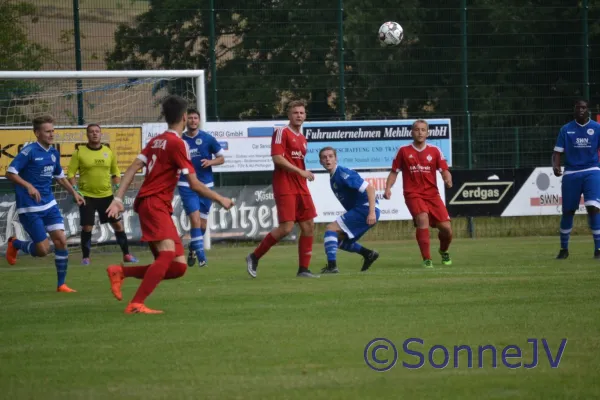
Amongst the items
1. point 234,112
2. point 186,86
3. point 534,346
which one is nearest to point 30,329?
point 534,346

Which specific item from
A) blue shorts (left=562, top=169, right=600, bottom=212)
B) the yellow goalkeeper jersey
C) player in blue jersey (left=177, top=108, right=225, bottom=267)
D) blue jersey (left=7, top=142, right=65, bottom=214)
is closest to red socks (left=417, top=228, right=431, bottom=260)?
blue shorts (left=562, top=169, right=600, bottom=212)

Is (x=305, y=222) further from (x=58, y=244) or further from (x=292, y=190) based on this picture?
(x=58, y=244)

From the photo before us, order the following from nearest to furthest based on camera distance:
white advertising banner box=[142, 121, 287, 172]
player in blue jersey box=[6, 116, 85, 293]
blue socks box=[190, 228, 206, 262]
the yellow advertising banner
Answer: player in blue jersey box=[6, 116, 85, 293], blue socks box=[190, 228, 206, 262], the yellow advertising banner, white advertising banner box=[142, 121, 287, 172]

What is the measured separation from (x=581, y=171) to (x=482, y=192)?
7319mm

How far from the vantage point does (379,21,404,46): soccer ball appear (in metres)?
20.6

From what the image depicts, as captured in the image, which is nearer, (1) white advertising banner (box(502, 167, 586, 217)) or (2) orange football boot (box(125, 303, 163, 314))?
(2) orange football boot (box(125, 303, 163, 314))

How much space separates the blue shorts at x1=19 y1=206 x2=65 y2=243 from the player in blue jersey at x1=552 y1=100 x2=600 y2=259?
7.08 metres

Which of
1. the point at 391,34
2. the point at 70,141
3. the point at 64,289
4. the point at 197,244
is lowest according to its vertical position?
the point at 64,289

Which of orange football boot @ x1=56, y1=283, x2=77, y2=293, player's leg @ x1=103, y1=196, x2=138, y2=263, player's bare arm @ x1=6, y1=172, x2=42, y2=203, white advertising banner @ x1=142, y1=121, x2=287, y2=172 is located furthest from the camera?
white advertising banner @ x1=142, y1=121, x2=287, y2=172

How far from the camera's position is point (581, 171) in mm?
15422

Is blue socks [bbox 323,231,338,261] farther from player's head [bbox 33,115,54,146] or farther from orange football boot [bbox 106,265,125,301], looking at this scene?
orange football boot [bbox 106,265,125,301]

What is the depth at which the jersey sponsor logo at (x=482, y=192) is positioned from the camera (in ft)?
74.3

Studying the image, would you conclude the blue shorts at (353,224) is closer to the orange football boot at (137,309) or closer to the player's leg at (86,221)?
the orange football boot at (137,309)

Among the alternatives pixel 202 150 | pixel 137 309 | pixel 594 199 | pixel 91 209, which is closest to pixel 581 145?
pixel 594 199
